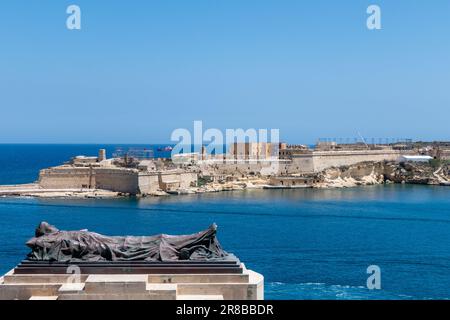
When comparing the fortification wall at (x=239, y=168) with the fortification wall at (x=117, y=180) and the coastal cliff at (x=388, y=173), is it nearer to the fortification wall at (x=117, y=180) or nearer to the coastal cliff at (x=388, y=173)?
the coastal cliff at (x=388, y=173)

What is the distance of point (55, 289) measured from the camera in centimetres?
1484

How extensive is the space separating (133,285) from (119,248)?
4.96 feet

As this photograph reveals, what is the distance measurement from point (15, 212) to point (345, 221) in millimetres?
19613

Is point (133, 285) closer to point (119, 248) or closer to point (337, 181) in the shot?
point (119, 248)

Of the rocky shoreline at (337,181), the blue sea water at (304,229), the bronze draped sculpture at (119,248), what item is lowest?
the blue sea water at (304,229)

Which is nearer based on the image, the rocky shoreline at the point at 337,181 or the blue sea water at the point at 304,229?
the blue sea water at the point at 304,229

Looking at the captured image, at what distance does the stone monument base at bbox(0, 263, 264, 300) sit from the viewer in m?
14.5

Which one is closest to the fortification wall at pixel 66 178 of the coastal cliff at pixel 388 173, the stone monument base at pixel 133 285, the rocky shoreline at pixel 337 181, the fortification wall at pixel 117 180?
the fortification wall at pixel 117 180

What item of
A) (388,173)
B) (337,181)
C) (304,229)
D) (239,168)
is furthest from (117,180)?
(388,173)

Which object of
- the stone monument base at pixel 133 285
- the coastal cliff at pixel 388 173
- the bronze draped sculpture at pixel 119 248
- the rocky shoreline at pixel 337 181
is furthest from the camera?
the coastal cliff at pixel 388 173

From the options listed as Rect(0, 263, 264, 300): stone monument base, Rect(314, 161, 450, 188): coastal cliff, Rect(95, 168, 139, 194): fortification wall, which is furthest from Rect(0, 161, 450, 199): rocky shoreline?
Rect(0, 263, 264, 300): stone monument base

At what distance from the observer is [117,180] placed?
56.5 metres

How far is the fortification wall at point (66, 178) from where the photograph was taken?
187 feet

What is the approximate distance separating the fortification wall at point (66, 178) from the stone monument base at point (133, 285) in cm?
4297
